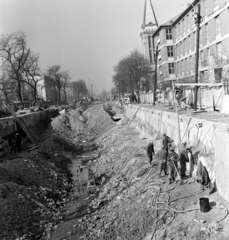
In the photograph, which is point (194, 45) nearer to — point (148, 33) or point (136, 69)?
point (136, 69)

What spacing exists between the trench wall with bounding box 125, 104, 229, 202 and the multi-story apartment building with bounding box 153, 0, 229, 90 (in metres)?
7.81

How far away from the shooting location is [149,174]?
465 inches

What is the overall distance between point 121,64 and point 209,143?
54319 millimetres

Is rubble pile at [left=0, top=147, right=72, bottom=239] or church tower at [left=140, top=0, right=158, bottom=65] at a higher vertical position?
church tower at [left=140, top=0, right=158, bottom=65]

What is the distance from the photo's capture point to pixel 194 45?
41.1 meters

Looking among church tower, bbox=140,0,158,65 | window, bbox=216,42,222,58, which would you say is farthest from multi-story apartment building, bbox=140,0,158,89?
window, bbox=216,42,222,58

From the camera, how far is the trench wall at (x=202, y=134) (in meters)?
7.29

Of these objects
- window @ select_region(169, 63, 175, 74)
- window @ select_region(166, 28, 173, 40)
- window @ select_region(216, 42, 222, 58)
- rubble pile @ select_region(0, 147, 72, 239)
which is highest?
window @ select_region(166, 28, 173, 40)

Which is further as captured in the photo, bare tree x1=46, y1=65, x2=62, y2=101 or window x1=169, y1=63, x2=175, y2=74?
bare tree x1=46, y1=65, x2=62, y2=101

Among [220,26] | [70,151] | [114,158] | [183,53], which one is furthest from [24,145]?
[183,53]

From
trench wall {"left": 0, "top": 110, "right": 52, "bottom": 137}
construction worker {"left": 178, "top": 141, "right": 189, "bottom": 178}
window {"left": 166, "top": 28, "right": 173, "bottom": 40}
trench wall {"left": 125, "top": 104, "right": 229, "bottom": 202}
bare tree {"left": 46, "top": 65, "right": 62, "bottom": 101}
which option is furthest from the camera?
bare tree {"left": 46, "top": 65, "right": 62, "bottom": 101}

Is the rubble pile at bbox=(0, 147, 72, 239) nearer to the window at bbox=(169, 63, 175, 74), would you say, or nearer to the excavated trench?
the excavated trench

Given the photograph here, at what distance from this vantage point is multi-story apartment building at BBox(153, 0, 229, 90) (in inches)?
1209

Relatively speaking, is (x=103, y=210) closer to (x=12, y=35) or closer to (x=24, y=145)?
(x=24, y=145)
